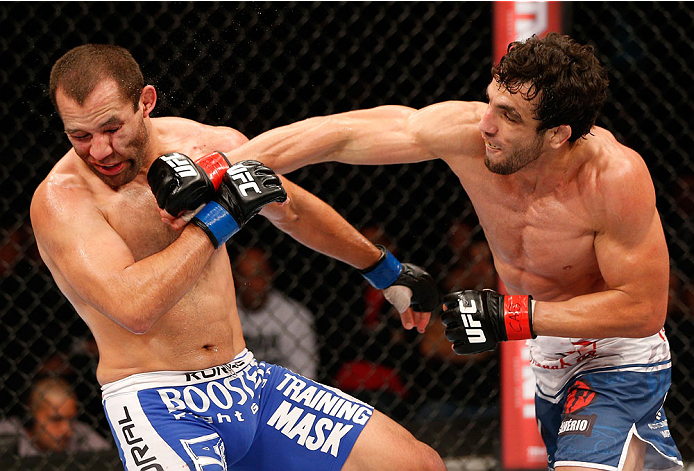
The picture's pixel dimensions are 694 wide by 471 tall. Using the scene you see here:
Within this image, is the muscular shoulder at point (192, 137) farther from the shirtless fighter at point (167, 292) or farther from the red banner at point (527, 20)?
the red banner at point (527, 20)

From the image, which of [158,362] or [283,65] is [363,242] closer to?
[158,362]

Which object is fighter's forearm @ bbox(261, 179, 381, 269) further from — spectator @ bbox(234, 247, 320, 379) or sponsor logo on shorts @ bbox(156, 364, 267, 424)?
spectator @ bbox(234, 247, 320, 379)

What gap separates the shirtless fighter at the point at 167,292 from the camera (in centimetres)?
162

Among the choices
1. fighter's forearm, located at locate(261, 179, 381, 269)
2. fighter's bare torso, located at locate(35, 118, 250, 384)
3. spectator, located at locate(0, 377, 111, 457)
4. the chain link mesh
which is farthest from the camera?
the chain link mesh

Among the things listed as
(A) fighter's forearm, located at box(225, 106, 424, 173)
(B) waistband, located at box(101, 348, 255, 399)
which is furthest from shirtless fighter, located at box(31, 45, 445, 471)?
(A) fighter's forearm, located at box(225, 106, 424, 173)

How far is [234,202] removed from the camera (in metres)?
1.65

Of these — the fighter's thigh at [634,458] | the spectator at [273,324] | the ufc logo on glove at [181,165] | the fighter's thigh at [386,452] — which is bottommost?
the spectator at [273,324]

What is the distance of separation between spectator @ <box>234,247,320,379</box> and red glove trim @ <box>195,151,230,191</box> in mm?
1364

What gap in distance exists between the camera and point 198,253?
162 cm

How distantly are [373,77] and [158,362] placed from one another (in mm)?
2076

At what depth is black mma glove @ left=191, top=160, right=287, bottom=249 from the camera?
1641 mm

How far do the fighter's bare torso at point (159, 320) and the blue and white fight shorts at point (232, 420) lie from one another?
4cm

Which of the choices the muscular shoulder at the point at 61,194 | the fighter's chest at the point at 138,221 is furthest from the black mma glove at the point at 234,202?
the muscular shoulder at the point at 61,194

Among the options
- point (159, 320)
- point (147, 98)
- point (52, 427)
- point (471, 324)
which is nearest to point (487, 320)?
point (471, 324)
